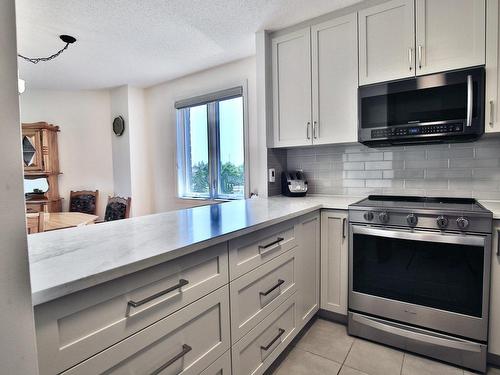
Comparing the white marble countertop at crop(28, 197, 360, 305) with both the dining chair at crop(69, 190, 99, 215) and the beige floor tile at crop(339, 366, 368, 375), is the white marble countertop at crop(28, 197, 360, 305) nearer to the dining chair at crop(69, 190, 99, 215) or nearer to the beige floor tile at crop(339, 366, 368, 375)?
the beige floor tile at crop(339, 366, 368, 375)

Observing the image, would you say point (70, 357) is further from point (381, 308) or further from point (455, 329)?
point (455, 329)

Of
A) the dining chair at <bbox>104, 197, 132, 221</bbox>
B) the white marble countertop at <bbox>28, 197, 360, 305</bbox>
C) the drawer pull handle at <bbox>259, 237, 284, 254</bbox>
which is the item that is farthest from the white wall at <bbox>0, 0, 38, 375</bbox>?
the dining chair at <bbox>104, 197, 132, 221</bbox>

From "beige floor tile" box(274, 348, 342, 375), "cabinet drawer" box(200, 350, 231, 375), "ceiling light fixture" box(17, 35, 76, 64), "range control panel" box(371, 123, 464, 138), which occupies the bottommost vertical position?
"beige floor tile" box(274, 348, 342, 375)

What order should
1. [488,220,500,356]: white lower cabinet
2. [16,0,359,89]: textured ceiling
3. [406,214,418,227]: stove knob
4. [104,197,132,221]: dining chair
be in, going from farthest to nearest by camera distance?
[104,197,132,221]: dining chair, [16,0,359,89]: textured ceiling, [406,214,418,227]: stove knob, [488,220,500,356]: white lower cabinet

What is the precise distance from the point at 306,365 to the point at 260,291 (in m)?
0.65

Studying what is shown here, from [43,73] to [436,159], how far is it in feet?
14.1

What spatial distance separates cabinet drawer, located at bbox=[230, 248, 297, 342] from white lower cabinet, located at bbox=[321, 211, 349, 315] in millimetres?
423

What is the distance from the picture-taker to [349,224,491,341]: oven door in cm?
160

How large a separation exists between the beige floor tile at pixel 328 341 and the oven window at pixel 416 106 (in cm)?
149

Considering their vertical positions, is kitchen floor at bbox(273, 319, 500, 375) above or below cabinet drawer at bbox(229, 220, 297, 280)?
below

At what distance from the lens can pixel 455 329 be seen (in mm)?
1652

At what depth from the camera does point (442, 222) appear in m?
1.63

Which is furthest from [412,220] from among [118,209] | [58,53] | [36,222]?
[58,53]

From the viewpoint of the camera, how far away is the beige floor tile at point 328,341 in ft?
5.92
